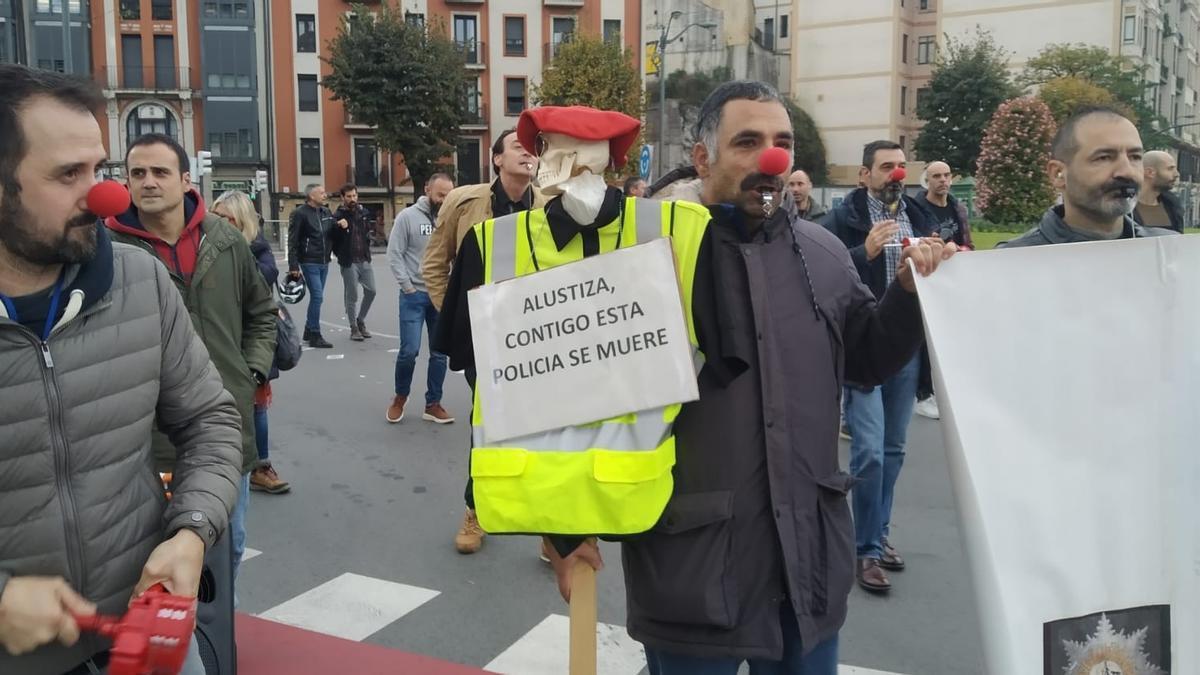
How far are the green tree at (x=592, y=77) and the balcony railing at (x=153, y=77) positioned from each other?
63.3ft

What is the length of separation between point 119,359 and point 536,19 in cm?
5271

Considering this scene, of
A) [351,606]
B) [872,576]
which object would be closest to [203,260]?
[351,606]

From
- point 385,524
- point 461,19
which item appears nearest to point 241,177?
point 461,19

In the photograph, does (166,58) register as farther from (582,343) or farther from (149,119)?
(582,343)

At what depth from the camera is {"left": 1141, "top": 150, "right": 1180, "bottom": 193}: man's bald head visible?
6.10m

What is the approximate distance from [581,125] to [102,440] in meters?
1.13

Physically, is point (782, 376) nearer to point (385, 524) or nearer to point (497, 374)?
point (497, 374)

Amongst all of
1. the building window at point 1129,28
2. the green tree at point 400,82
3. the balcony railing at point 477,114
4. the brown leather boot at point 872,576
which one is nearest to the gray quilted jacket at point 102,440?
the brown leather boot at point 872,576

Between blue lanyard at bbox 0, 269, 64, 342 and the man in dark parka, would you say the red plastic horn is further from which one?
the man in dark parka

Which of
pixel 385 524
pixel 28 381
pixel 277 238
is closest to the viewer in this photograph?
pixel 28 381

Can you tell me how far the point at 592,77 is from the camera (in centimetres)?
4366

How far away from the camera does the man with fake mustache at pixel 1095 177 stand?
2594 mm

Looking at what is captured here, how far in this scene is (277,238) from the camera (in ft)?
143

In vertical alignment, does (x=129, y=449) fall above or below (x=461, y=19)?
below
